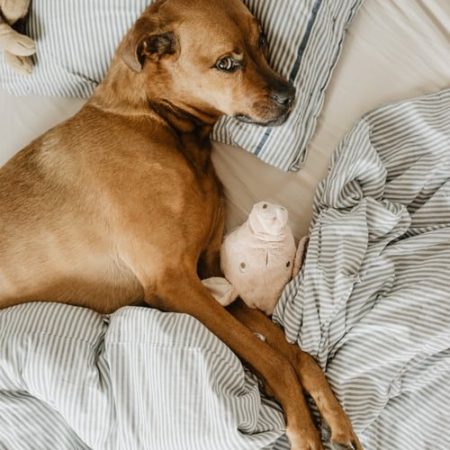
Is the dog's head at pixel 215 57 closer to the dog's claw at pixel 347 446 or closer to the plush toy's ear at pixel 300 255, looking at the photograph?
the plush toy's ear at pixel 300 255

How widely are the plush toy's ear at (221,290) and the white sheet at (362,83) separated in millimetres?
276

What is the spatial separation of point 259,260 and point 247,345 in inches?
10.7

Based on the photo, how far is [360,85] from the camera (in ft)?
7.02

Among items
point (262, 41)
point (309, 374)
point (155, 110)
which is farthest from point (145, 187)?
point (309, 374)

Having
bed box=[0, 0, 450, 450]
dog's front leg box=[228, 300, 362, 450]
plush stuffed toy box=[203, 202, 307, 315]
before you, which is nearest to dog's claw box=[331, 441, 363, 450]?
dog's front leg box=[228, 300, 362, 450]

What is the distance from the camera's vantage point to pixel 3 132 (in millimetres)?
2373

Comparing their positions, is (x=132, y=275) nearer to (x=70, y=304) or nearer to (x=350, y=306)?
(x=70, y=304)

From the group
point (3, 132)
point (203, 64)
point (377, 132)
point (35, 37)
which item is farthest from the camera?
point (3, 132)

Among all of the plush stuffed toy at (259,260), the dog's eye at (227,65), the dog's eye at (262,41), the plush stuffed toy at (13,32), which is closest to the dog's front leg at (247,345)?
the plush stuffed toy at (259,260)

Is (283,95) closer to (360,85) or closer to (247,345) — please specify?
(360,85)

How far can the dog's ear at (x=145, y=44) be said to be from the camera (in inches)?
70.7

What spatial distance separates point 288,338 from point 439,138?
842mm

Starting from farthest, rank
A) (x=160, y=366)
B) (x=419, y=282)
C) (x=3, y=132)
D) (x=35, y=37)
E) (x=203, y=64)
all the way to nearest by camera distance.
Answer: (x=3, y=132) → (x=35, y=37) → (x=203, y=64) → (x=419, y=282) → (x=160, y=366)

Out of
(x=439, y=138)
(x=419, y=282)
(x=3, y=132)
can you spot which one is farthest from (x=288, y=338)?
(x=3, y=132)
